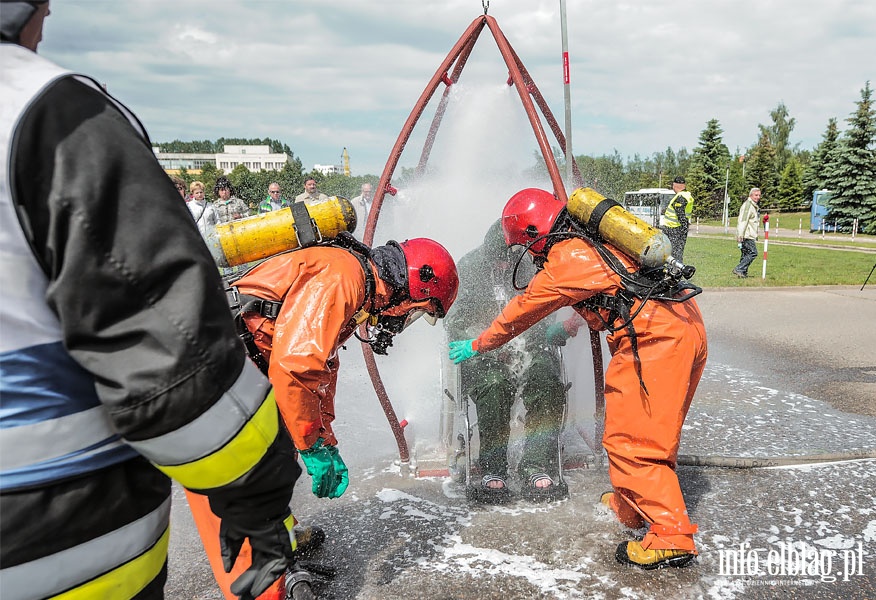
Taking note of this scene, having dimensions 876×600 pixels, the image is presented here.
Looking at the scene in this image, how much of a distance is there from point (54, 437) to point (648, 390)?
247 cm

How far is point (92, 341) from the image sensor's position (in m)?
0.91

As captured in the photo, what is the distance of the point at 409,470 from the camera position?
3.99m

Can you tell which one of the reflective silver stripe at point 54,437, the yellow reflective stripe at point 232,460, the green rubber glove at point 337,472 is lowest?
the green rubber glove at point 337,472

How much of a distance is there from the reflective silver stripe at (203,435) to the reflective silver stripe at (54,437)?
0.09 meters

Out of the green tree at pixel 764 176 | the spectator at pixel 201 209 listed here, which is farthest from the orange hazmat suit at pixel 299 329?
the green tree at pixel 764 176

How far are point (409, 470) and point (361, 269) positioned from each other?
1.72 m

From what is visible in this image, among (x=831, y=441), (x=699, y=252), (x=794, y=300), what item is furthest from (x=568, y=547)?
(x=699, y=252)

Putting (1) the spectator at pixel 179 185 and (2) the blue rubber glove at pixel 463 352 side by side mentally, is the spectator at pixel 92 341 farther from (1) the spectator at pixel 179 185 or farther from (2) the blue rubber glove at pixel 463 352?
(2) the blue rubber glove at pixel 463 352

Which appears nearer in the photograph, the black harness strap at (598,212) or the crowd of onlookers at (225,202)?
the black harness strap at (598,212)

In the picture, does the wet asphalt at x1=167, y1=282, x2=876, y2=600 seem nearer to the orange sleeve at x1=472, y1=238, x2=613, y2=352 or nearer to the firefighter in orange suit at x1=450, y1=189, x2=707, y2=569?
the firefighter in orange suit at x1=450, y1=189, x2=707, y2=569

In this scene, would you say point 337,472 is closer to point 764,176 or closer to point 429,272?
point 429,272

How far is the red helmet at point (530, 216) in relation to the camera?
3.40m

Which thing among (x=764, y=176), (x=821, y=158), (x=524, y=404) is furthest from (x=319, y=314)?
(x=764, y=176)

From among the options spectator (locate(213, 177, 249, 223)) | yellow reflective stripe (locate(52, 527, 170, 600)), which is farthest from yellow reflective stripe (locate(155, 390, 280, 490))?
spectator (locate(213, 177, 249, 223))
